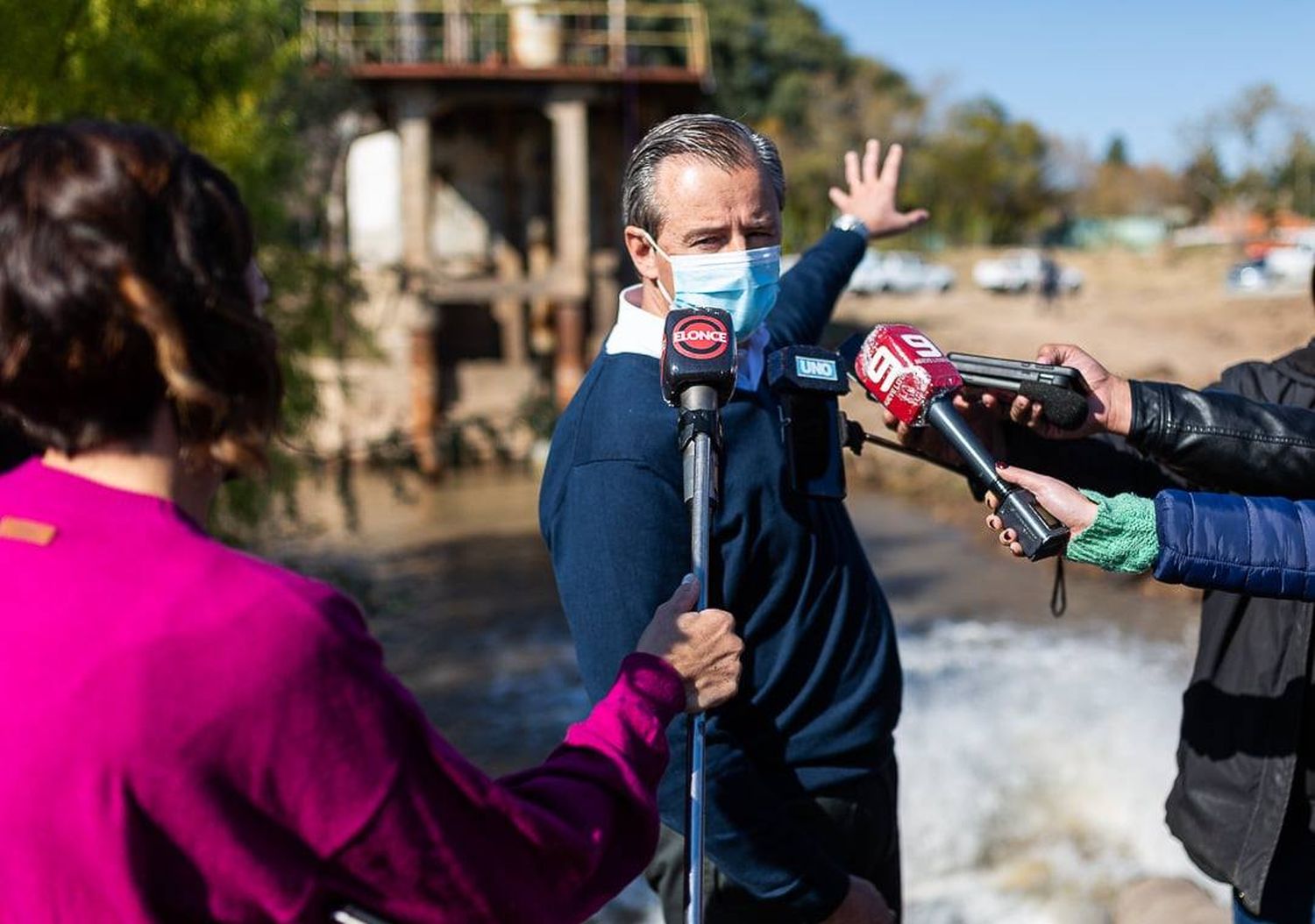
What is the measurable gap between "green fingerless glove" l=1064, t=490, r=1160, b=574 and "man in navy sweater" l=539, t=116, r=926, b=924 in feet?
1.63

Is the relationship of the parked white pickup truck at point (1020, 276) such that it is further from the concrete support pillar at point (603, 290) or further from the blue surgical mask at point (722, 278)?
the blue surgical mask at point (722, 278)

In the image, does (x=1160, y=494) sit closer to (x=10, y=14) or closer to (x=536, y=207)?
(x=10, y=14)

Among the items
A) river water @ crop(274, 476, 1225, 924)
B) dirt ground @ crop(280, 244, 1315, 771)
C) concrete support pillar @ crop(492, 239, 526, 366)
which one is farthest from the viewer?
concrete support pillar @ crop(492, 239, 526, 366)

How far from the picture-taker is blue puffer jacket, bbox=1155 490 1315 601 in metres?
2.22

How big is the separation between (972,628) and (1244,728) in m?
9.15

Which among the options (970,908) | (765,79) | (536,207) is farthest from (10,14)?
(765,79)

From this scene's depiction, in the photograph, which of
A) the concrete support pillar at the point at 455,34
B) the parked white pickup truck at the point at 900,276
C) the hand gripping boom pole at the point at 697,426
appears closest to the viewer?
the hand gripping boom pole at the point at 697,426

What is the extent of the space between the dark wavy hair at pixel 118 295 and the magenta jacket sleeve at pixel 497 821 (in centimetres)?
31

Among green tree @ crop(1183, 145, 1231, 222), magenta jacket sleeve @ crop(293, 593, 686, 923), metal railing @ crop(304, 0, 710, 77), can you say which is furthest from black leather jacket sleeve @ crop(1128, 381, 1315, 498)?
green tree @ crop(1183, 145, 1231, 222)

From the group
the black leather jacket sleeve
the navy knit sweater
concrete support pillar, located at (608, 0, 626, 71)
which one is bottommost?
the navy knit sweater

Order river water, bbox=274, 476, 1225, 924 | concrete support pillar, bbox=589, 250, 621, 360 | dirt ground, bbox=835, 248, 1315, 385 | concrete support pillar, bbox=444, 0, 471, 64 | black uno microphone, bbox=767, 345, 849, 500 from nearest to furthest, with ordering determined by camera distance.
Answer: black uno microphone, bbox=767, 345, 849, 500, river water, bbox=274, 476, 1225, 924, concrete support pillar, bbox=444, 0, 471, 64, dirt ground, bbox=835, 248, 1315, 385, concrete support pillar, bbox=589, 250, 621, 360

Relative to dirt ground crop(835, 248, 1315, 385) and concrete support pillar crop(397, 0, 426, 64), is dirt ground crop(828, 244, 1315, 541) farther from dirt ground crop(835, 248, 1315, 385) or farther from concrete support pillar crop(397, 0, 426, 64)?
concrete support pillar crop(397, 0, 426, 64)

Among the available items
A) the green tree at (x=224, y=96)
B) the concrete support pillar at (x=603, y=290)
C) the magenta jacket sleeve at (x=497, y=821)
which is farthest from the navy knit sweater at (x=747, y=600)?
the concrete support pillar at (x=603, y=290)

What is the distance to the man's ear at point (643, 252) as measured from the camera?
8.41ft
